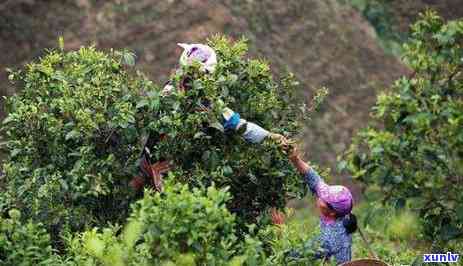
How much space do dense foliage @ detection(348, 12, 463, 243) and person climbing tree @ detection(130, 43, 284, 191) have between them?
74 cm

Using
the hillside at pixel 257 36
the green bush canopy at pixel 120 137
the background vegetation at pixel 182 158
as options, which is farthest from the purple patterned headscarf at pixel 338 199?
the hillside at pixel 257 36

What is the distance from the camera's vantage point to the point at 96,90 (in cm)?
590

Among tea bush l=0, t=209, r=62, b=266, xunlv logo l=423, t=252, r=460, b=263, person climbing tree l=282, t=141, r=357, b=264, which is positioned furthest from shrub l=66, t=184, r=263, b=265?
xunlv logo l=423, t=252, r=460, b=263

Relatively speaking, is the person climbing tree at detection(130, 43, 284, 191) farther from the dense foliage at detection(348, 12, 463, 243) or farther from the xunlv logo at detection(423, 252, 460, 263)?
the xunlv logo at detection(423, 252, 460, 263)

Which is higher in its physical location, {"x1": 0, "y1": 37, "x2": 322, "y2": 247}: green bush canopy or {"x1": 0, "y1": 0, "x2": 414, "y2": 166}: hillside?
{"x1": 0, "y1": 37, "x2": 322, "y2": 247}: green bush canopy

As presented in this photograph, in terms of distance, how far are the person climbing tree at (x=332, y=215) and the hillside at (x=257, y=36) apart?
6.69 meters

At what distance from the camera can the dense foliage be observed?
5891mm

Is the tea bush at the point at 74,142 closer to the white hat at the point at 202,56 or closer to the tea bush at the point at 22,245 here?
the white hat at the point at 202,56

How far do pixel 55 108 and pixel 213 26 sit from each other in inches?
275

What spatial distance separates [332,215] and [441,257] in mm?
999


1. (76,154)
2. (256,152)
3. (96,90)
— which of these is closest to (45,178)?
(76,154)

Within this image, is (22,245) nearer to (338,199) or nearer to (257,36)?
(338,199)

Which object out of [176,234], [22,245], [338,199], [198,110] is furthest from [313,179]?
[22,245]

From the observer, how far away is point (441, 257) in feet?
20.9
